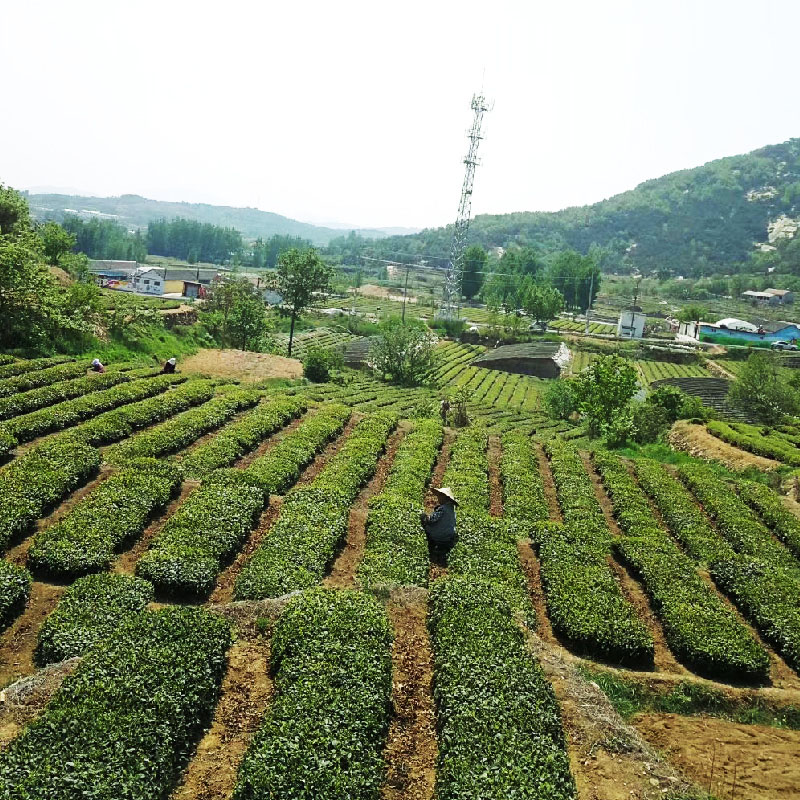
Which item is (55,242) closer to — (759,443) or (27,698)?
(759,443)

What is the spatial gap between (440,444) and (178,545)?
48.3 feet

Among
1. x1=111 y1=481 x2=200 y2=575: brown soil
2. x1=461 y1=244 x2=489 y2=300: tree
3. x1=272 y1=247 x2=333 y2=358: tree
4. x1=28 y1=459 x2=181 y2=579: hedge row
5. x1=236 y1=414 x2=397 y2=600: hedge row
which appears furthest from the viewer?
x1=461 y1=244 x2=489 y2=300: tree

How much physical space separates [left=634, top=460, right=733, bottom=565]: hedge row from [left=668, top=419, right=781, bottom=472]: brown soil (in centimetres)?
816

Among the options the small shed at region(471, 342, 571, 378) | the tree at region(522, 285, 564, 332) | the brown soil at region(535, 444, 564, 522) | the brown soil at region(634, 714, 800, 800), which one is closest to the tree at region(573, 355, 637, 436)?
the brown soil at region(535, 444, 564, 522)

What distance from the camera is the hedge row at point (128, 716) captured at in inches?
308

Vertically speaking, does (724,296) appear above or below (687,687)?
above

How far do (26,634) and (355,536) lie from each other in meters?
8.46

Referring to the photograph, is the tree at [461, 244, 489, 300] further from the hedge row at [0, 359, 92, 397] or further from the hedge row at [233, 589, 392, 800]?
the hedge row at [233, 589, 392, 800]

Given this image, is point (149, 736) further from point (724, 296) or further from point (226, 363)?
point (724, 296)

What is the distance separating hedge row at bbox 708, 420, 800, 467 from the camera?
34.2 m

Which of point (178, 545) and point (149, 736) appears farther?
point (178, 545)

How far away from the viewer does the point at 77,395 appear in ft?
89.9

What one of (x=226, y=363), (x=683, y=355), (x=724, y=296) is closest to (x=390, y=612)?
(x=226, y=363)

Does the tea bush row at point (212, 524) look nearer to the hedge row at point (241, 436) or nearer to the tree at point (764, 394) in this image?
the hedge row at point (241, 436)
